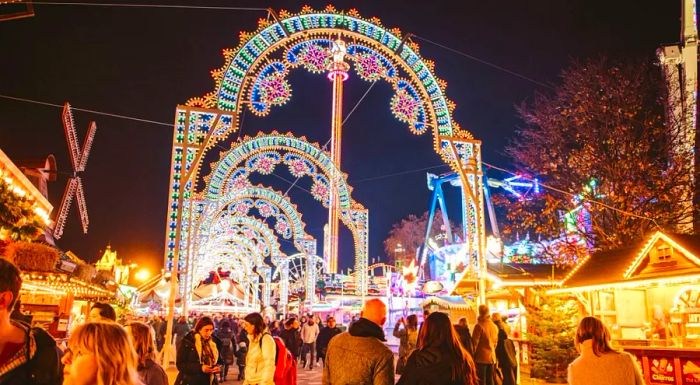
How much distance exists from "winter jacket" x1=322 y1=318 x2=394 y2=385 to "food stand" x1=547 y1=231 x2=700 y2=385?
22.2ft

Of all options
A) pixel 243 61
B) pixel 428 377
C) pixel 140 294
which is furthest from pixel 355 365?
pixel 140 294

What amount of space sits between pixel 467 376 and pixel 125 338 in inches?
95.3

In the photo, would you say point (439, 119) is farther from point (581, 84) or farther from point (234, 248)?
point (234, 248)

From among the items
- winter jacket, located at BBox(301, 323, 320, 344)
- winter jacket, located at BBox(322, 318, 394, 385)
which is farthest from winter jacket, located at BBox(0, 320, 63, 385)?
winter jacket, located at BBox(301, 323, 320, 344)

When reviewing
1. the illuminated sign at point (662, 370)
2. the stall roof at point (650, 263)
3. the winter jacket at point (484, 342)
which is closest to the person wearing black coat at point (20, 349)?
the winter jacket at point (484, 342)

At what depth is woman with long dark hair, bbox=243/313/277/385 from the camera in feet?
20.3

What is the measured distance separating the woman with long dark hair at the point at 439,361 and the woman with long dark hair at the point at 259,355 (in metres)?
2.70

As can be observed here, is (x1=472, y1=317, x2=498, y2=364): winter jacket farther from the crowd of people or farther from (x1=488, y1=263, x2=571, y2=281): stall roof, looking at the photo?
(x1=488, y1=263, x2=571, y2=281): stall roof

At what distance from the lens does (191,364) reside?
6.45m

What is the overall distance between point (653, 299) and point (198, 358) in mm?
10606

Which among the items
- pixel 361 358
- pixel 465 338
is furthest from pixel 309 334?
pixel 361 358

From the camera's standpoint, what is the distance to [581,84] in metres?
17.6

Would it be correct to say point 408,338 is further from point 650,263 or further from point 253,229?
point 253,229

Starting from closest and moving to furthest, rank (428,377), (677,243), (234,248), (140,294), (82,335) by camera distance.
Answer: (82,335)
(428,377)
(677,243)
(140,294)
(234,248)
